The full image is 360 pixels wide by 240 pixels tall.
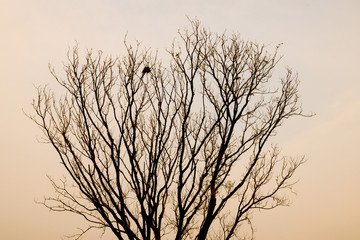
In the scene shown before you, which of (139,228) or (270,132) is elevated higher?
(270,132)

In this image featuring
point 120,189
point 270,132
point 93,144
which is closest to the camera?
point 120,189

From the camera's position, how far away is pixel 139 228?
Answer: 6965 millimetres

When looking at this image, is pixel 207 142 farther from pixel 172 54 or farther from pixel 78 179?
pixel 78 179

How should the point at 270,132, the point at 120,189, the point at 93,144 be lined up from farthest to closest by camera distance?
the point at 270,132, the point at 93,144, the point at 120,189

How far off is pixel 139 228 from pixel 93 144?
2286mm

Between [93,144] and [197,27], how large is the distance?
3.93 m

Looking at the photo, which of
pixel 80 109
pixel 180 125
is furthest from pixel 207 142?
pixel 80 109

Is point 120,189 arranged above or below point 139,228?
above

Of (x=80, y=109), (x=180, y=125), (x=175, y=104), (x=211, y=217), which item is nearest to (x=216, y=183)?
(x=211, y=217)

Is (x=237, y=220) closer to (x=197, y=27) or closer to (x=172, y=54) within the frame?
(x=172, y=54)

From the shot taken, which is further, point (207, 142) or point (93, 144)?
point (207, 142)

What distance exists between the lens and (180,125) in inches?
305

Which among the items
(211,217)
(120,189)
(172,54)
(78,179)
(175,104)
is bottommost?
(211,217)

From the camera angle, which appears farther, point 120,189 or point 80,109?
point 80,109
